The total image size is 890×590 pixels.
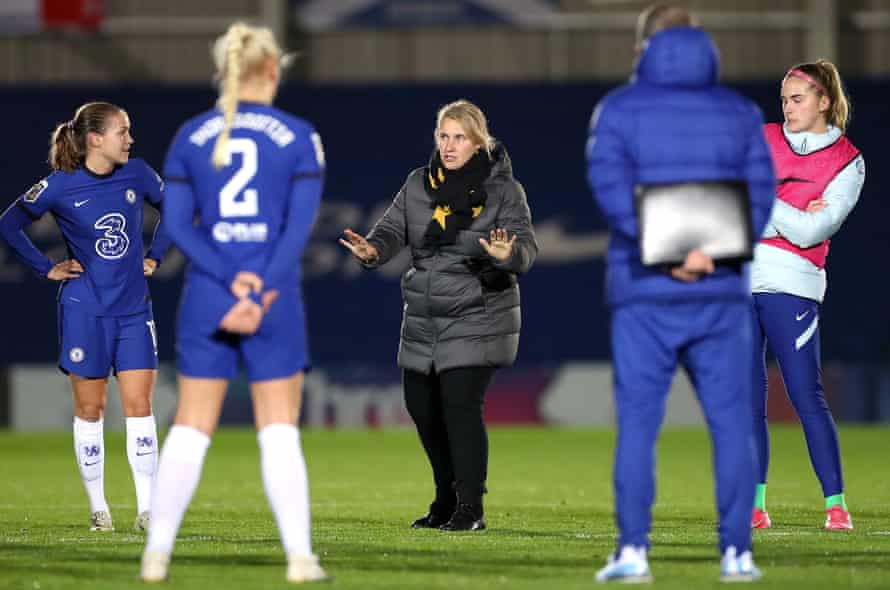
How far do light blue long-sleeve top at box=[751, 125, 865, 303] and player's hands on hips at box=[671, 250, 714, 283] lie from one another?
200 cm

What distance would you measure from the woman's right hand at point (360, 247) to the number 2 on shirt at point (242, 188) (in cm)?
180

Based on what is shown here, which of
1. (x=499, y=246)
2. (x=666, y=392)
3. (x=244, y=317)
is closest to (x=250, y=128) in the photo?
(x=244, y=317)

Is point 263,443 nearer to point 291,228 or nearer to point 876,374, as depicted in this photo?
point 291,228

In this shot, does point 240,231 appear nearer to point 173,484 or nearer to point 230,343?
point 230,343

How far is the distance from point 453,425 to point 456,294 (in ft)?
1.90

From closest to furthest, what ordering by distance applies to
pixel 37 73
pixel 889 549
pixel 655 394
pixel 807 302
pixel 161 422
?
1. pixel 655 394
2. pixel 889 549
3. pixel 807 302
4. pixel 161 422
5. pixel 37 73

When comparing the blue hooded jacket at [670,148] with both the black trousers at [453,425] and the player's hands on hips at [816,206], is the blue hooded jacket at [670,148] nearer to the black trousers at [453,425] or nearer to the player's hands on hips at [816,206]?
the player's hands on hips at [816,206]

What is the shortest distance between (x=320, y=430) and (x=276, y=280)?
1198 centimetres

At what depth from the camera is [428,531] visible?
299 inches

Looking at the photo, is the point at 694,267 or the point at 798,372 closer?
the point at 694,267

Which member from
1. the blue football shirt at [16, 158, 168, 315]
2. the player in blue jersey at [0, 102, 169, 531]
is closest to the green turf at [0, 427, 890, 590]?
the player in blue jersey at [0, 102, 169, 531]

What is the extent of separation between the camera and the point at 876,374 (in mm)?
17547

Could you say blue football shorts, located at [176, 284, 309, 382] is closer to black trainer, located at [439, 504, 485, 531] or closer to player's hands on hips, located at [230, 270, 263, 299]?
player's hands on hips, located at [230, 270, 263, 299]

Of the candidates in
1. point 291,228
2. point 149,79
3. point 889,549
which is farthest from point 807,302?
point 149,79
